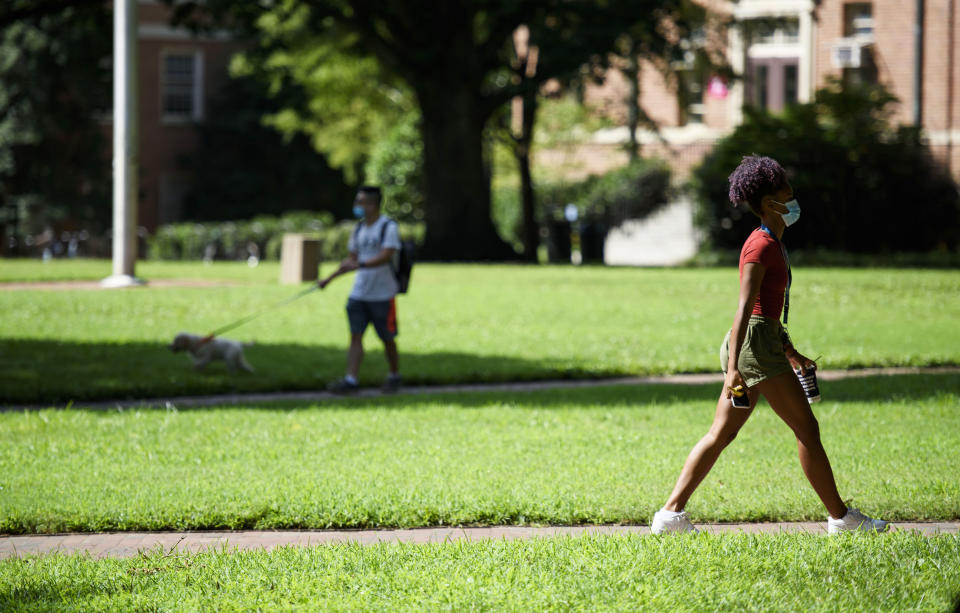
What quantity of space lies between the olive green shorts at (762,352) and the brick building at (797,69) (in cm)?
2892

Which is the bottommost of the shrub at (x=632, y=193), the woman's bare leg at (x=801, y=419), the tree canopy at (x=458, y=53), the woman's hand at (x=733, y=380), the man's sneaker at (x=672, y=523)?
the man's sneaker at (x=672, y=523)

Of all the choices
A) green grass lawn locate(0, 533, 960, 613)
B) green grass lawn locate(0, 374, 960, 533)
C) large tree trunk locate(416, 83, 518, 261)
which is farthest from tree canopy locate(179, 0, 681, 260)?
green grass lawn locate(0, 533, 960, 613)

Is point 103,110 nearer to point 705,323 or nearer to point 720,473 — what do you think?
point 705,323

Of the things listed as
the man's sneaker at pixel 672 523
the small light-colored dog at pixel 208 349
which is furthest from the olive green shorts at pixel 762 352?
the small light-colored dog at pixel 208 349

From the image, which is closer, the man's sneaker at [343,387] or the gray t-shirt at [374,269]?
the gray t-shirt at [374,269]

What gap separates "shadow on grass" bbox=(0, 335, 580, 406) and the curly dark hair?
6.48 metres

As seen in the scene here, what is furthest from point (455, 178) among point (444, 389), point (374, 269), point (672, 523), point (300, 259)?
point (672, 523)

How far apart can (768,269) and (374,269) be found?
577 cm

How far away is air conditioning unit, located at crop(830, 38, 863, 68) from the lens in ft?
123

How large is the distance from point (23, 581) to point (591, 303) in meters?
14.7

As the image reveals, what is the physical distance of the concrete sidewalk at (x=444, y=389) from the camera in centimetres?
1048

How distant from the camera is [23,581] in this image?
17.1ft

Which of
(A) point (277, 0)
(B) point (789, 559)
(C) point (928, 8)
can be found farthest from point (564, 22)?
(B) point (789, 559)

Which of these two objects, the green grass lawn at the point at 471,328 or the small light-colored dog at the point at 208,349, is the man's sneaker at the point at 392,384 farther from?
the small light-colored dog at the point at 208,349
